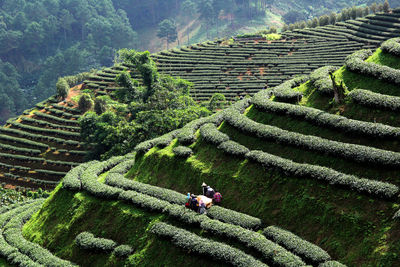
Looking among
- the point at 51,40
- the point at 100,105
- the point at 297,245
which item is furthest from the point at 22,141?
the point at 51,40

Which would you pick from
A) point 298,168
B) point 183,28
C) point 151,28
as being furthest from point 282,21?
point 298,168

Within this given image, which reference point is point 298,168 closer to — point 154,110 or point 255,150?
point 255,150

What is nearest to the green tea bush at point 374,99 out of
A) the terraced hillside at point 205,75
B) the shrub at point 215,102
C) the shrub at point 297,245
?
the shrub at point 297,245

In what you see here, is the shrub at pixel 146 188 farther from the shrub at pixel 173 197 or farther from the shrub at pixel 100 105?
the shrub at pixel 100 105

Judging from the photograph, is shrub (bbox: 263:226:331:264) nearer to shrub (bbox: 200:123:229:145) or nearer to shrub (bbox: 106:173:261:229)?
shrub (bbox: 106:173:261:229)

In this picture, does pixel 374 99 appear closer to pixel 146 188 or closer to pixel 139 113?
pixel 146 188

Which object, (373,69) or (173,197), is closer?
(173,197)
